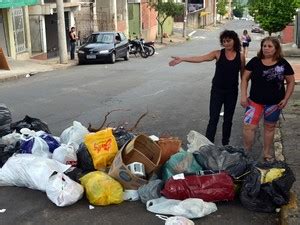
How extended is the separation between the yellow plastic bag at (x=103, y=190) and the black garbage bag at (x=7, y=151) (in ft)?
4.54

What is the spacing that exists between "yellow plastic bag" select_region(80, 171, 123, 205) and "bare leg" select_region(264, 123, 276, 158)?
211 cm

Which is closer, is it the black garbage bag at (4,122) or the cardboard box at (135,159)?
the cardboard box at (135,159)

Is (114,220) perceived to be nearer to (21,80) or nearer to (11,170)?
(11,170)

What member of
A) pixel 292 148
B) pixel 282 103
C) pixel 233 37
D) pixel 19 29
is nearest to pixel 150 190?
pixel 282 103

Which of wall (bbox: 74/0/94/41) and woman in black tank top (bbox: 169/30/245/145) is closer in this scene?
woman in black tank top (bbox: 169/30/245/145)

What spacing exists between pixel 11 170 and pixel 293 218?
10.1 ft

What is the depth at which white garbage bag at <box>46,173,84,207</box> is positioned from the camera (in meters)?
5.18

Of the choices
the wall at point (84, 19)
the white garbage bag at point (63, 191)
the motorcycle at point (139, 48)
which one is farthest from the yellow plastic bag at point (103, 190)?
the wall at point (84, 19)

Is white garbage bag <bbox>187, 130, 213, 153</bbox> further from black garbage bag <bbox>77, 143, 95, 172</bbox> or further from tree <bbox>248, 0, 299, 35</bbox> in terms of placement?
tree <bbox>248, 0, 299, 35</bbox>

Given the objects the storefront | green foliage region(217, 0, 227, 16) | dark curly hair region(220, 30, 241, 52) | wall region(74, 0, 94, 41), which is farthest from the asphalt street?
green foliage region(217, 0, 227, 16)

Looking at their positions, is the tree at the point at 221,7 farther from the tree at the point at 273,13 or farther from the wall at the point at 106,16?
the tree at the point at 273,13

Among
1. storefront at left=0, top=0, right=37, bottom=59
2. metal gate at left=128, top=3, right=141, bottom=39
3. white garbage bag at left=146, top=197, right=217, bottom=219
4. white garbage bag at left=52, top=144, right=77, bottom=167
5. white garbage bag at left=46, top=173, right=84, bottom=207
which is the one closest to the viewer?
white garbage bag at left=146, top=197, right=217, bottom=219

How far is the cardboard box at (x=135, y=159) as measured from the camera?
542 cm

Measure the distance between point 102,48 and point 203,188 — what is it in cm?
1931
